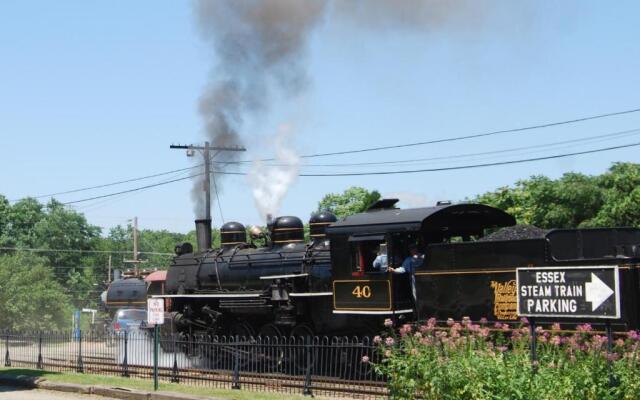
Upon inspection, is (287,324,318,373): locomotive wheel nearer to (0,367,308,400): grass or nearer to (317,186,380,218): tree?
(0,367,308,400): grass

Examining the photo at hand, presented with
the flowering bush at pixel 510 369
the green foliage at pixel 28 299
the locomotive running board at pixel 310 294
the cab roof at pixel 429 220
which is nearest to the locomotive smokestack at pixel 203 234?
the locomotive running board at pixel 310 294

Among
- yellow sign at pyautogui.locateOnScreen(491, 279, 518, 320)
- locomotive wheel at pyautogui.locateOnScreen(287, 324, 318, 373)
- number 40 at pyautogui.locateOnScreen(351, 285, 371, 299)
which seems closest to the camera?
yellow sign at pyautogui.locateOnScreen(491, 279, 518, 320)

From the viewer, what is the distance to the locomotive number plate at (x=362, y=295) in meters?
15.2

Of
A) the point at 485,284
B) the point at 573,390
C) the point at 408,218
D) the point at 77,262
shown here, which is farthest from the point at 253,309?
the point at 77,262

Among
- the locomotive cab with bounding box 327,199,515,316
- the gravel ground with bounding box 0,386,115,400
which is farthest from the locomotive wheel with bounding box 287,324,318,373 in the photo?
the gravel ground with bounding box 0,386,115,400

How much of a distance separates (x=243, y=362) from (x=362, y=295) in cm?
465

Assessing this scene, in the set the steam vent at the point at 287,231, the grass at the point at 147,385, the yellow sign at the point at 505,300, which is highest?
the steam vent at the point at 287,231

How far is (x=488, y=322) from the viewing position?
43.1 feet

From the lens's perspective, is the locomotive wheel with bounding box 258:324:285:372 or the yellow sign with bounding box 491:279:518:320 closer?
the yellow sign with bounding box 491:279:518:320

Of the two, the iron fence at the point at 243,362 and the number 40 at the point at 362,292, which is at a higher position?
the number 40 at the point at 362,292

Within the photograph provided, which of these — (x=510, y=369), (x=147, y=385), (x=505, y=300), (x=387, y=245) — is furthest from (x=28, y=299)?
(x=510, y=369)

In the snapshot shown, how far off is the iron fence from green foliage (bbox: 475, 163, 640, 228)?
19590 mm

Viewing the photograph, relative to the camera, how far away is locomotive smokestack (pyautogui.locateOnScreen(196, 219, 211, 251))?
77.6ft

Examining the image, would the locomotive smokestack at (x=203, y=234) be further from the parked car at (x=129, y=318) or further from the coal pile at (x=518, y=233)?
the coal pile at (x=518, y=233)
